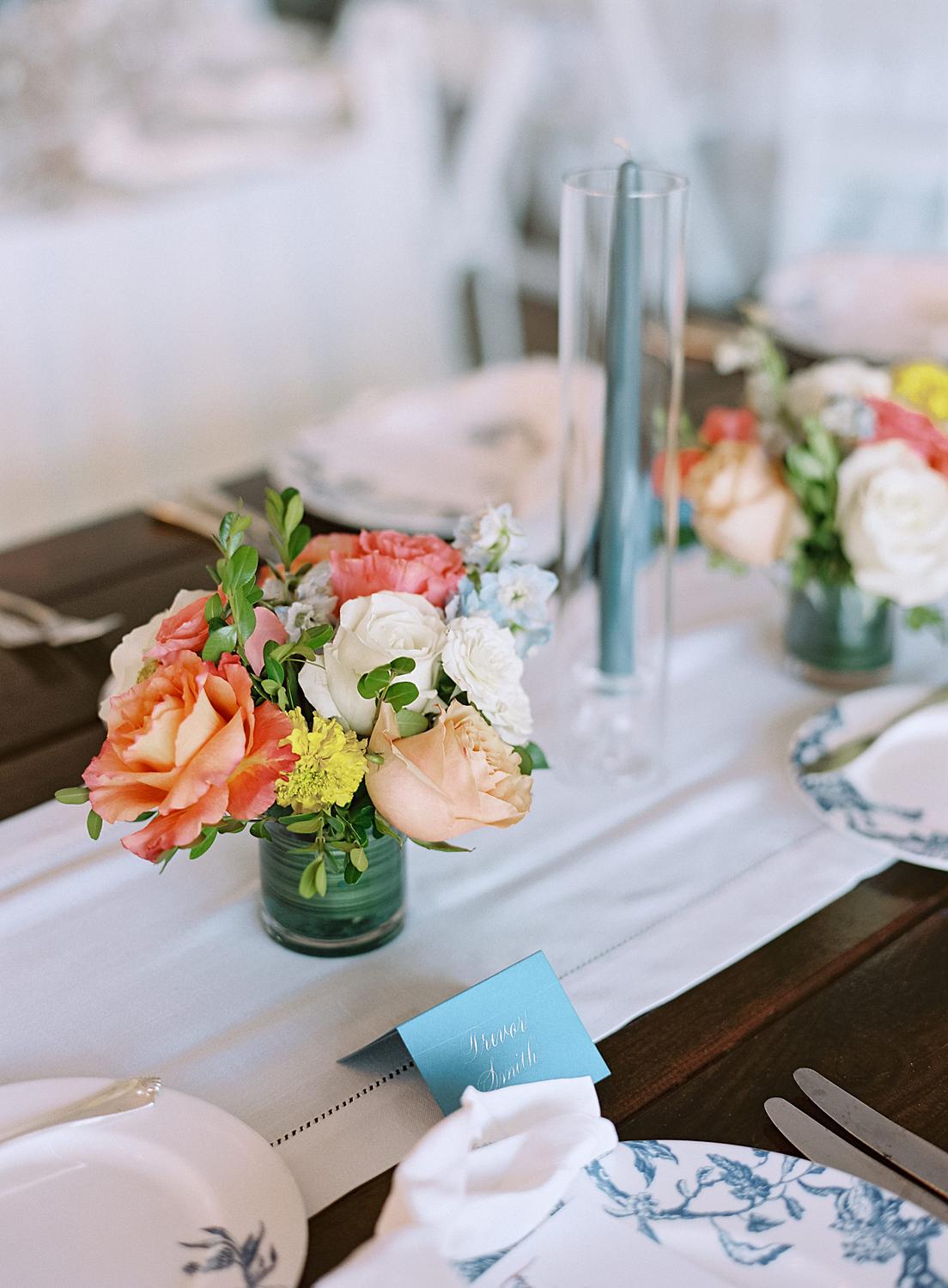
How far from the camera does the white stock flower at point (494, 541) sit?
0.73 metres

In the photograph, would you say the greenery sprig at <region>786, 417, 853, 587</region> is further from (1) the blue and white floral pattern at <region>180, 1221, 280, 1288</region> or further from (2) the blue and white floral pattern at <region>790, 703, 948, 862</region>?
(1) the blue and white floral pattern at <region>180, 1221, 280, 1288</region>

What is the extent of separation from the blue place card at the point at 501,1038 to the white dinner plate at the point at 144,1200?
9cm

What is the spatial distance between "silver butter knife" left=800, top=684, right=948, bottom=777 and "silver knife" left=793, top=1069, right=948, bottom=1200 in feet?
0.94

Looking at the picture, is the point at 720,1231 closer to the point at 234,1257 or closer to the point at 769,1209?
the point at 769,1209

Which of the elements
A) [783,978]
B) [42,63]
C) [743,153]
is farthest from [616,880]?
[743,153]

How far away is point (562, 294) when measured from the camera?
85 centimetres

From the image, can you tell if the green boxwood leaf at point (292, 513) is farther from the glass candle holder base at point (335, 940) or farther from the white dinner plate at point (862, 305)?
the white dinner plate at point (862, 305)

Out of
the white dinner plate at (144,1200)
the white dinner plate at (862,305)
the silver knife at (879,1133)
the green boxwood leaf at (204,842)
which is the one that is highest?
the green boxwood leaf at (204,842)

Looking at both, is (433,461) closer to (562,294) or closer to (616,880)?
(562,294)

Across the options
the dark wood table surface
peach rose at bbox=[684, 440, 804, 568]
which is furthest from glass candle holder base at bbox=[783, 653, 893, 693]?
the dark wood table surface

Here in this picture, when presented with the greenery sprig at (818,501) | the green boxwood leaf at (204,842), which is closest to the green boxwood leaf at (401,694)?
the green boxwood leaf at (204,842)

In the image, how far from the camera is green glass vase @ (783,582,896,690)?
3.34 feet

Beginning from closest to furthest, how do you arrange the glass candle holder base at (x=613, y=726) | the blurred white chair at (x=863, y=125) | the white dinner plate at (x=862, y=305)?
the glass candle holder base at (x=613, y=726), the white dinner plate at (x=862, y=305), the blurred white chair at (x=863, y=125)

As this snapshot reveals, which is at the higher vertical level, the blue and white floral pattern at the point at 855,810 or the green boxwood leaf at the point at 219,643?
the green boxwood leaf at the point at 219,643
